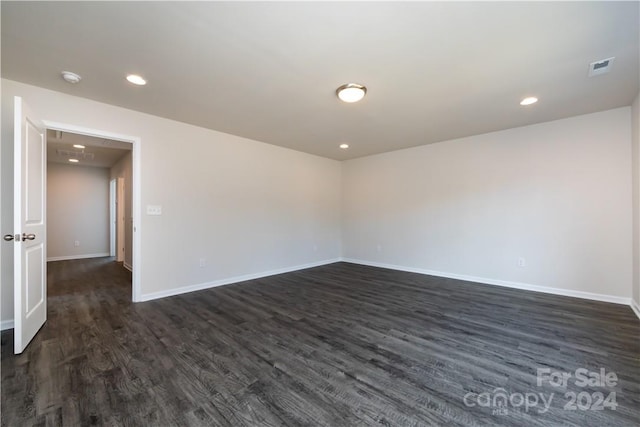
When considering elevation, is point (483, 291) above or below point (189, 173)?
below

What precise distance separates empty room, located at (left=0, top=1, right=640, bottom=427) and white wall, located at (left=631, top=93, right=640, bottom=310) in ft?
0.21

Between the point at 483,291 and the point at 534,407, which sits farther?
the point at 483,291

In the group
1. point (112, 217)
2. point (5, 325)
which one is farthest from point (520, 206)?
point (112, 217)

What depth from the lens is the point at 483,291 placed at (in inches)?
156

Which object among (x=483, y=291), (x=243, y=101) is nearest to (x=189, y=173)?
(x=243, y=101)

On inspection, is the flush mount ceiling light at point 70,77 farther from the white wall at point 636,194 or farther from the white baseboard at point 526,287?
the white wall at point 636,194

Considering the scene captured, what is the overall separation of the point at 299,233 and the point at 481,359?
159 inches

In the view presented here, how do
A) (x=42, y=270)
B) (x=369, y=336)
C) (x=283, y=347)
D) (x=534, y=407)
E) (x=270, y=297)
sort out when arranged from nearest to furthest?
(x=534, y=407)
(x=283, y=347)
(x=369, y=336)
(x=42, y=270)
(x=270, y=297)

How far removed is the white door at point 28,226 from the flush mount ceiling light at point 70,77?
0.47 meters

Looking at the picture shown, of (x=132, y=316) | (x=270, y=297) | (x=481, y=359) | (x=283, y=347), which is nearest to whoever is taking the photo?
(x=481, y=359)

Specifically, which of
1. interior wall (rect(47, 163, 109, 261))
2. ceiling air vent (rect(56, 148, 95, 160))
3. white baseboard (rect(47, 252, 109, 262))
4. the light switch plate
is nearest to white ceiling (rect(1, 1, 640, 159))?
the light switch plate

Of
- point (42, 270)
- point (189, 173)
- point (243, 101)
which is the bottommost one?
point (42, 270)

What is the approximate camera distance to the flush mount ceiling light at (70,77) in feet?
8.23

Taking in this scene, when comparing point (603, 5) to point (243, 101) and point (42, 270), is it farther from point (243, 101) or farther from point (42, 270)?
point (42, 270)
